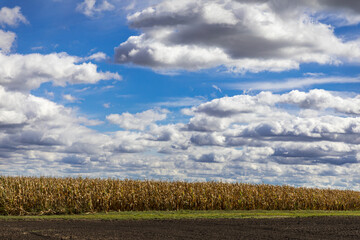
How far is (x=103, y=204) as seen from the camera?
98.4 feet

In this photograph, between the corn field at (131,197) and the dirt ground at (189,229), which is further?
the corn field at (131,197)

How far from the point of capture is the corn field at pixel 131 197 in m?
30.0

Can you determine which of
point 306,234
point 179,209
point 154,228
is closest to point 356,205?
point 179,209

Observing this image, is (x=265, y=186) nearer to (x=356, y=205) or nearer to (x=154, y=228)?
(x=356, y=205)

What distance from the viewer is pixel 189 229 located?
65.1 feet

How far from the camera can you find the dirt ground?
1784 centimetres

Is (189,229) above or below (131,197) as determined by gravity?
below

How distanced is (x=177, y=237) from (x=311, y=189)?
28947 millimetres

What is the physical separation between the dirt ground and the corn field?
6410 mm

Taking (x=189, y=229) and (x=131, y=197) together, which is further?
(x=131, y=197)

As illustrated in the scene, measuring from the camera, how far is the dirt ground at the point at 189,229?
703 inches

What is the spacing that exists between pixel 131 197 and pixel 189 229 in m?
12.0

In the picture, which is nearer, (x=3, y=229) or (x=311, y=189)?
(x=3, y=229)

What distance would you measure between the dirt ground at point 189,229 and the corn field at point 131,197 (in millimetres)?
6410
